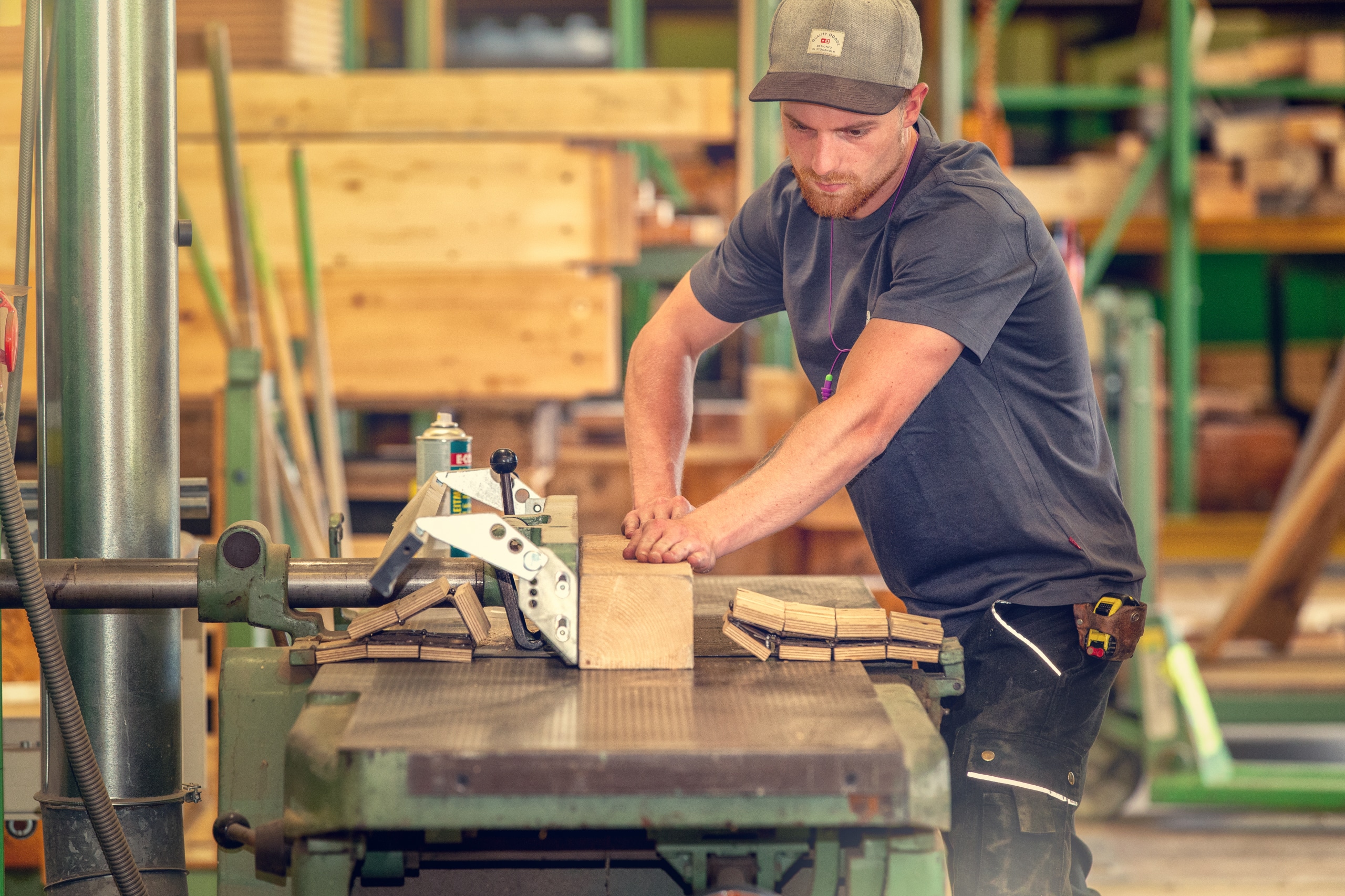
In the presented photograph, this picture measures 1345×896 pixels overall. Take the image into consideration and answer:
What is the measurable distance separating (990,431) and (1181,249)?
5.76m

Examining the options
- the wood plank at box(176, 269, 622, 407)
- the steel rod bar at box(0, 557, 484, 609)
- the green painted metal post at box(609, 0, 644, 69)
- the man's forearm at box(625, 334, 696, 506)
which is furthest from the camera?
the green painted metal post at box(609, 0, 644, 69)

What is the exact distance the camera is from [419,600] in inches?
64.1

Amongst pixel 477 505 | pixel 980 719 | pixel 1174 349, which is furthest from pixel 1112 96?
pixel 980 719

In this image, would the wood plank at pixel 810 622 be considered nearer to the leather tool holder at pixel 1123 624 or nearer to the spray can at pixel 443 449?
the leather tool holder at pixel 1123 624

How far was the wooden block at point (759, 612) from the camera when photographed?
164 cm

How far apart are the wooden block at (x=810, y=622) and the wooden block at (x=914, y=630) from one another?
7 centimetres

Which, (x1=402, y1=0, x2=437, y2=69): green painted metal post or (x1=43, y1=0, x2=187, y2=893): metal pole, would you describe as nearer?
(x1=43, y1=0, x2=187, y2=893): metal pole

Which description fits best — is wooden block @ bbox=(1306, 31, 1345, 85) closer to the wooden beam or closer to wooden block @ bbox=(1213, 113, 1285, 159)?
wooden block @ bbox=(1213, 113, 1285, 159)

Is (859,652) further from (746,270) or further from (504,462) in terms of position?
(746,270)

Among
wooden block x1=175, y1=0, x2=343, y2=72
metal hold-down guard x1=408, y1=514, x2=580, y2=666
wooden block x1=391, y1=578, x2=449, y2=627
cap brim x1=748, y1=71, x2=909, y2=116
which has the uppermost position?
wooden block x1=175, y1=0, x2=343, y2=72

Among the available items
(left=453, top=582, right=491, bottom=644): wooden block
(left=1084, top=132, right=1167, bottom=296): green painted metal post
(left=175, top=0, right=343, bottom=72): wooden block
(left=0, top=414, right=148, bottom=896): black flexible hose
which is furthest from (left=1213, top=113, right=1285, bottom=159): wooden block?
(left=0, top=414, right=148, bottom=896): black flexible hose

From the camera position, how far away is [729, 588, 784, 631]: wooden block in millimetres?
1636

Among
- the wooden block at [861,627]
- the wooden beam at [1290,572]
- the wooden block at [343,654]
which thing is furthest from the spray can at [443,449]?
the wooden beam at [1290,572]

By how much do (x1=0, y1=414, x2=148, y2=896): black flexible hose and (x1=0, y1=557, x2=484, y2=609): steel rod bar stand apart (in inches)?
1.5
